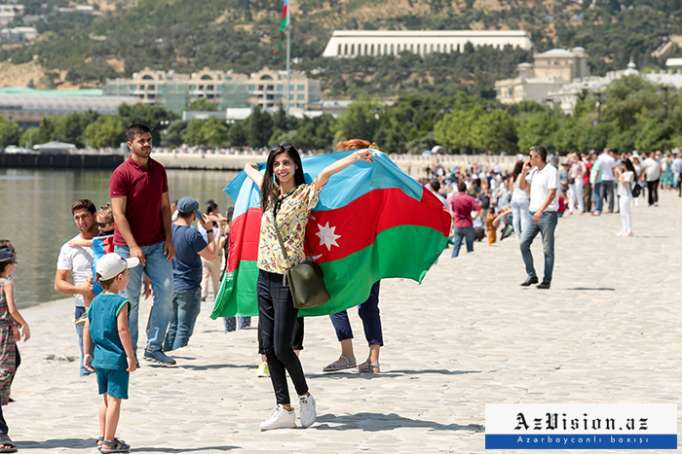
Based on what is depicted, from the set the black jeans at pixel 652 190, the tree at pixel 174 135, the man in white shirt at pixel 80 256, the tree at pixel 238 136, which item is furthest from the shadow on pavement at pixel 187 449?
the tree at pixel 174 135

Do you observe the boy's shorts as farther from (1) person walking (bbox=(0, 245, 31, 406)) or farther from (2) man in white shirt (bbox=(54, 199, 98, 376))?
(2) man in white shirt (bbox=(54, 199, 98, 376))

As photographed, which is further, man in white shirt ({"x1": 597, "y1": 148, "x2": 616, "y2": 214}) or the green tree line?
the green tree line

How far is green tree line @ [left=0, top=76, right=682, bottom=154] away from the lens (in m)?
103

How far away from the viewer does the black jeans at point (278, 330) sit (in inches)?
388

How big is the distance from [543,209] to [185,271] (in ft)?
19.1

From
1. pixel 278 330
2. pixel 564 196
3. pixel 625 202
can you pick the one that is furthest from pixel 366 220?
pixel 564 196

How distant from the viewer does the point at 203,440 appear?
9.77 meters

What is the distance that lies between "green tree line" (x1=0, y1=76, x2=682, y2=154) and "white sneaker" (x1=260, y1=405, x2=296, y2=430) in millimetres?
79572

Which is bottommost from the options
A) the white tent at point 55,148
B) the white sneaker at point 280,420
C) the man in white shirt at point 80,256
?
the white tent at point 55,148

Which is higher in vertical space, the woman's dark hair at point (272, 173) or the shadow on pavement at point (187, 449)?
the woman's dark hair at point (272, 173)

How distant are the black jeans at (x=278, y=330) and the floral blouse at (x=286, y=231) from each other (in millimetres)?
83

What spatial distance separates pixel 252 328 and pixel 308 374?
4.00 m

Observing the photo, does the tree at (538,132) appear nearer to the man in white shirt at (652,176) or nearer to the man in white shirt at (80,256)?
the man in white shirt at (652,176)

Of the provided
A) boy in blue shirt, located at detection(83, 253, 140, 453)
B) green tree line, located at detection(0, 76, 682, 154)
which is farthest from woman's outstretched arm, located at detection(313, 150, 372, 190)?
green tree line, located at detection(0, 76, 682, 154)
